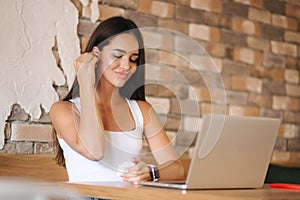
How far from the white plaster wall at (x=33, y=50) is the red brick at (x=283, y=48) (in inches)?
61.8

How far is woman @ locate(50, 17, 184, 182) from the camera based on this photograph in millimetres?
2117

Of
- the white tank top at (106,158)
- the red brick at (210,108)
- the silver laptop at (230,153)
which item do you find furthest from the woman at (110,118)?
the red brick at (210,108)

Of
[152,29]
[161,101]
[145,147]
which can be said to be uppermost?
[152,29]

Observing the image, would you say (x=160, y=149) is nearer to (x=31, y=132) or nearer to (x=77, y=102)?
(x=77, y=102)

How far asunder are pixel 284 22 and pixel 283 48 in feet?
0.59

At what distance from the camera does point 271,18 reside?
3748 mm

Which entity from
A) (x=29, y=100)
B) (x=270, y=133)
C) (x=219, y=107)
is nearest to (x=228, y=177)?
(x=270, y=133)

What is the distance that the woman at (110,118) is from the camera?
2117 mm

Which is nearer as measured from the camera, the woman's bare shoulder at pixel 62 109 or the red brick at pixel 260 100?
the woman's bare shoulder at pixel 62 109

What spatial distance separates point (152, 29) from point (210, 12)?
1.59ft

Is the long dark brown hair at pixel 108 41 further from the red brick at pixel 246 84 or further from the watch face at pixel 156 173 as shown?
the red brick at pixel 246 84

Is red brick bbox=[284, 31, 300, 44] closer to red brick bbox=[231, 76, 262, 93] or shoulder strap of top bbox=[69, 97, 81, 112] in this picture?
red brick bbox=[231, 76, 262, 93]

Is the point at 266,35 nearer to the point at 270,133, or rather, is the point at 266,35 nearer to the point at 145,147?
the point at 145,147

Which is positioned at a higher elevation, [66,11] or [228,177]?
[66,11]
